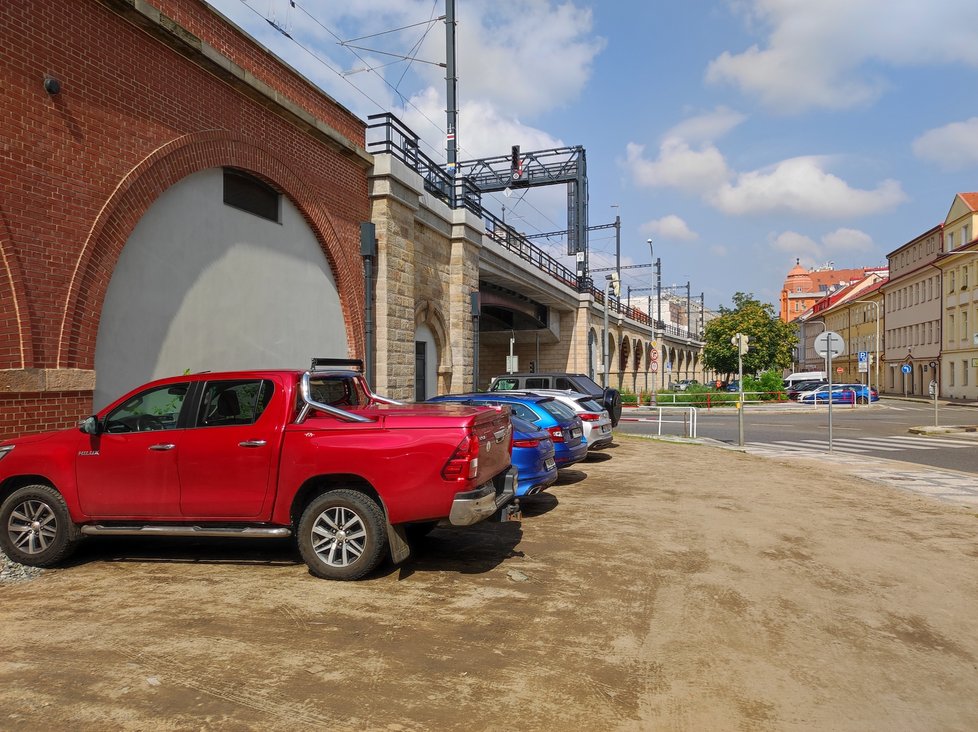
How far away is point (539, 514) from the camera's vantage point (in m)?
8.15

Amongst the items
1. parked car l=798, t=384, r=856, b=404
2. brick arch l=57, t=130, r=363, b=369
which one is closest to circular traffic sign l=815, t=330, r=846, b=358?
brick arch l=57, t=130, r=363, b=369

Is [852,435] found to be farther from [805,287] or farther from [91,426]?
[805,287]

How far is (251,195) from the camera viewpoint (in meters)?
11.2

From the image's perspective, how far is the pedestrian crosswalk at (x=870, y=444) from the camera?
1661 centimetres

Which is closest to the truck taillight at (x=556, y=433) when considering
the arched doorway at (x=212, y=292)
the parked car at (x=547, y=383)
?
the arched doorway at (x=212, y=292)

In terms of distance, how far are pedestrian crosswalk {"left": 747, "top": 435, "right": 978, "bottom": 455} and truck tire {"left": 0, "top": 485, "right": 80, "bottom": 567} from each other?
15.4m

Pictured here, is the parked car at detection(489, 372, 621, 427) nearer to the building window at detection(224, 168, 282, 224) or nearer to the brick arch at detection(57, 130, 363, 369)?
the brick arch at detection(57, 130, 363, 369)

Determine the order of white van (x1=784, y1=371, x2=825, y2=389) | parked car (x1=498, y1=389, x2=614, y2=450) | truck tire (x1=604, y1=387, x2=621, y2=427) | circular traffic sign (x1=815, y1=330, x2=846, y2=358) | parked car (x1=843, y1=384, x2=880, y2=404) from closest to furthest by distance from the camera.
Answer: parked car (x1=498, y1=389, x2=614, y2=450)
truck tire (x1=604, y1=387, x2=621, y2=427)
circular traffic sign (x1=815, y1=330, x2=846, y2=358)
parked car (x1=843, y1=384, x2=880, y2=404)
white van (x1=784, y1=371, x2=825, y2=389)

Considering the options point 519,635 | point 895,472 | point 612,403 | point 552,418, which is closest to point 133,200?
point 552,418

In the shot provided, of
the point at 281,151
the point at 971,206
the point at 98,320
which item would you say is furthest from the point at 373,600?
the point at 971,206

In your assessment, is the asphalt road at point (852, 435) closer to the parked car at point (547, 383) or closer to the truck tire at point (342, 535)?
the parked car at point (547, 383)

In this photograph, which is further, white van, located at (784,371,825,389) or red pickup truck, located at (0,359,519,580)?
white van, located at (784,371,825,389)

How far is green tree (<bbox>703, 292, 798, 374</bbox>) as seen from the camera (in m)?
57.2

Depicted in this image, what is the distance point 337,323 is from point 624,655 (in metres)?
10.7
